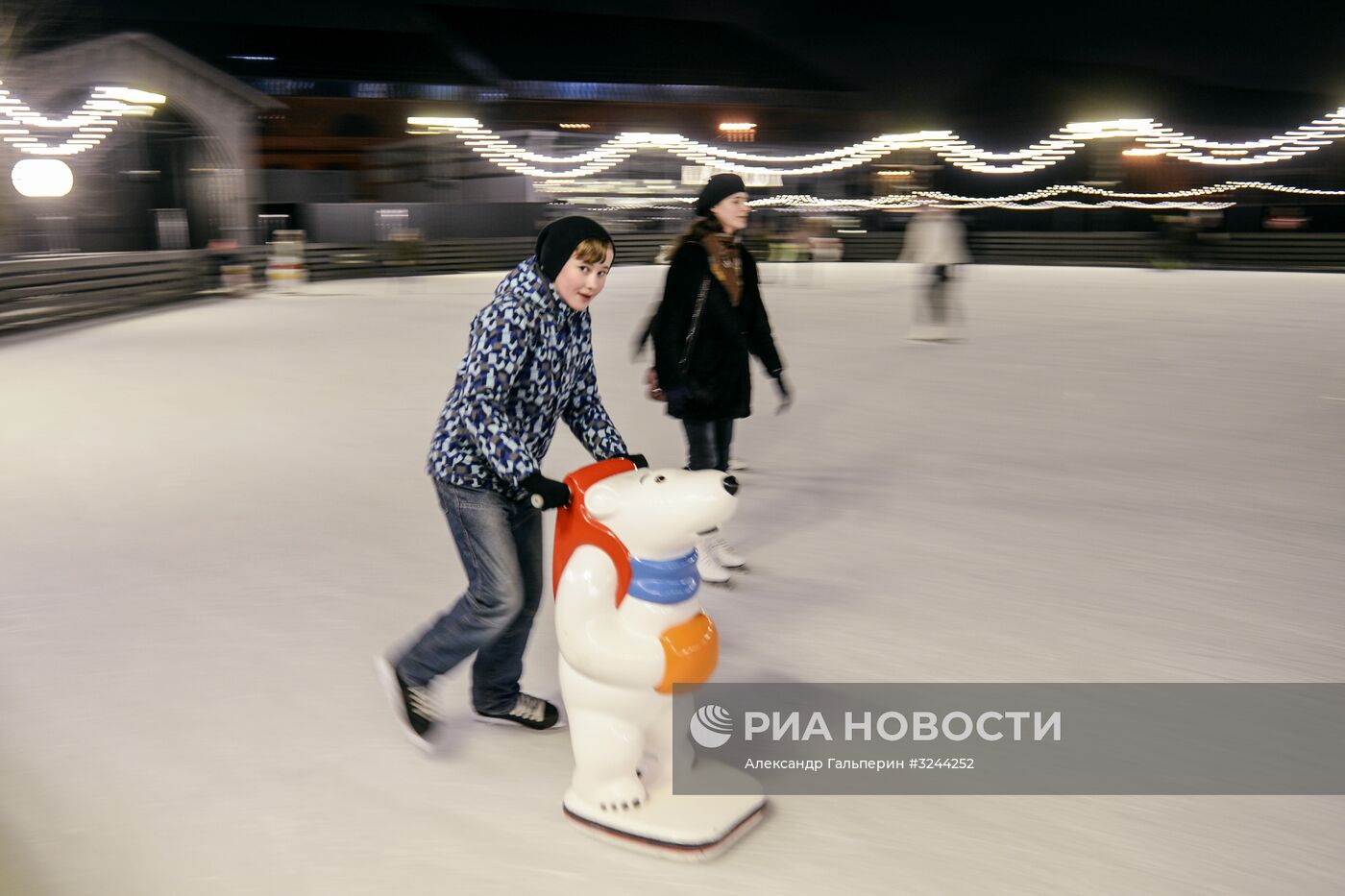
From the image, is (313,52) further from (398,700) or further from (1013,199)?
(398,700)

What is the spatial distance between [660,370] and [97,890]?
242 centimetres

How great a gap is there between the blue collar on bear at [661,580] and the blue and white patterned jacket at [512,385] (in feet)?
1.11

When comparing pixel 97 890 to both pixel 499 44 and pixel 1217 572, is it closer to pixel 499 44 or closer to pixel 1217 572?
pixel 1217 572

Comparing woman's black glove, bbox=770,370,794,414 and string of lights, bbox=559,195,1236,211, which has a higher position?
string of lights, bbox=559,195,1236,211

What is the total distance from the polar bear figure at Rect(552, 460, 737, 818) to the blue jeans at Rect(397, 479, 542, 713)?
28 centimetres

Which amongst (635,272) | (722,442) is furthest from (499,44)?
(722,442)

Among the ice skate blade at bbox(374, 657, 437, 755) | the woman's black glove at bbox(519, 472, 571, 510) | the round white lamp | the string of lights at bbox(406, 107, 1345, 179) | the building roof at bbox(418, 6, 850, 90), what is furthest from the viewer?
the building roof at bbox(418, 6, 850, 90)

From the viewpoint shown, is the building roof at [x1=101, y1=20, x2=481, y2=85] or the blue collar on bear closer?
the blue collar on bear

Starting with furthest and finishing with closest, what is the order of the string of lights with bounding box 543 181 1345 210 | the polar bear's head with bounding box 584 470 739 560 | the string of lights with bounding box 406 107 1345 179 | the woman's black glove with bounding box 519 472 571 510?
1. the string of lights with bounding box 406 107 1345 179
2. the string of lights with bounding box 543 181 1345 210
3. the woman's black glove with bounding box 519 472 571 510
4. the polar bear's head with bounding box 584 470 739 560

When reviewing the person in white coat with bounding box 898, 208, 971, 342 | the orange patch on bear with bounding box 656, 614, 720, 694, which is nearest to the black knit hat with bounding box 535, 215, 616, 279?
the orange patch on bear with bounding box 656, 614, 720, 694

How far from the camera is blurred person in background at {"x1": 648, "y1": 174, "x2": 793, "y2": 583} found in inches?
156

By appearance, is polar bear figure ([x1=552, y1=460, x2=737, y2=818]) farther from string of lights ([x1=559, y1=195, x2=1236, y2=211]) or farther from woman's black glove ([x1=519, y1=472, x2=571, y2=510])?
string of lights ([x1=559, y1=195, x2=1236, y2=211])

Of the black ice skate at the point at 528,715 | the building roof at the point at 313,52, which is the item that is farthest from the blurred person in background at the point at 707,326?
the building roof at the point at 313,52

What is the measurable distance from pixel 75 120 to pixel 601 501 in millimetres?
18987
